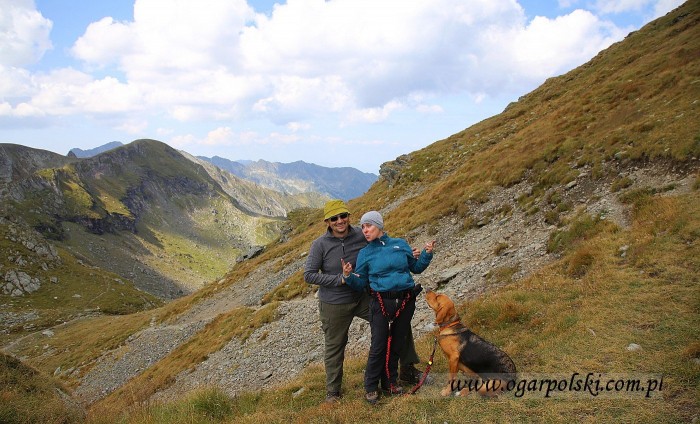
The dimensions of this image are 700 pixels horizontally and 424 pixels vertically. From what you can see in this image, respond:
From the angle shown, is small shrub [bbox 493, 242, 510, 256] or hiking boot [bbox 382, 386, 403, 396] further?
small shrub [bbox 493, 242, 510, 256]

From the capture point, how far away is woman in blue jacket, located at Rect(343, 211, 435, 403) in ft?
21.9

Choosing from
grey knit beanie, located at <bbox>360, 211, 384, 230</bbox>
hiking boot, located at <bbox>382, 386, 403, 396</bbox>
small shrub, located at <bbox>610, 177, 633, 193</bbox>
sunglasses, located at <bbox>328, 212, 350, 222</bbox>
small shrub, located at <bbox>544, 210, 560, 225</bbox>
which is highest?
sunglasses, located at <bbox>328, 212, 350, 222</bbox>

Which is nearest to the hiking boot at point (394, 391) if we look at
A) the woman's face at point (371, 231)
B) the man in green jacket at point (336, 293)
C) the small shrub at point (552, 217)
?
the man in green jacket at point (336, 293)

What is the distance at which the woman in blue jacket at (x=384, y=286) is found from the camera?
263 inches

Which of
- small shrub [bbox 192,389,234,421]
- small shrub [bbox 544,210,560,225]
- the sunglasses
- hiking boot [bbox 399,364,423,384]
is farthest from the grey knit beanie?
small shrub [bbox 544,210,560,225]

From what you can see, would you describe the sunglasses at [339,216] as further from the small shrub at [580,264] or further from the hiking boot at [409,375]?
the small shrub at [580,264]

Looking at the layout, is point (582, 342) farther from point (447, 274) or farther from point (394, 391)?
point (447, 274)

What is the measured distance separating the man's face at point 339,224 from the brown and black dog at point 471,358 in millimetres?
2026

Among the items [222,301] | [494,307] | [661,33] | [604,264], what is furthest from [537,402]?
[661,33]

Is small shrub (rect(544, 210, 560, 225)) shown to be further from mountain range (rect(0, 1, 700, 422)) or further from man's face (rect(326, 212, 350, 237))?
man's face (rect(326, 212, 350, 237))

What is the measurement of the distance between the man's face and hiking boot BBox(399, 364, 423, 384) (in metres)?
3.05

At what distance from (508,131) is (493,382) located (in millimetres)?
43556

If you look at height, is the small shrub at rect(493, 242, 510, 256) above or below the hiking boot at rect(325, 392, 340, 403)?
above

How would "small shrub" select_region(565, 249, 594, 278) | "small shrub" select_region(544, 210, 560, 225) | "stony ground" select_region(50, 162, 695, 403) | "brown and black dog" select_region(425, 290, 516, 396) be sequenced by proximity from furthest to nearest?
1. "small shrub" select_region(544, 210, 560, 225)
2. "stony ground" select_region(50, 162, 695, 403)
3. "small shrub" select_region(565, 249, 594, 278)
4. "brown and black dog" select_region(425, 290, 516, 396)
